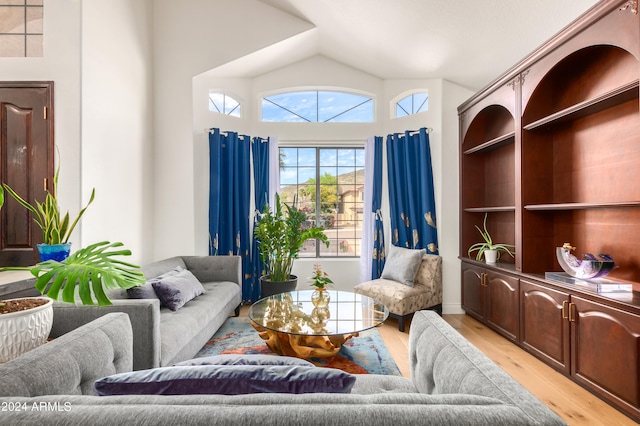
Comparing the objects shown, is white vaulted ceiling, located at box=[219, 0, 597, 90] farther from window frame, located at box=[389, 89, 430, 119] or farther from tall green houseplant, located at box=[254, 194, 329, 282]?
tall green houseplant, located at box=[254, 194, 329, 282]

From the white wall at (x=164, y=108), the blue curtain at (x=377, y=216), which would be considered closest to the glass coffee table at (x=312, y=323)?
the blue curtain at (x=377, y=216)

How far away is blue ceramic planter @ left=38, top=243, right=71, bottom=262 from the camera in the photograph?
6.52 ft

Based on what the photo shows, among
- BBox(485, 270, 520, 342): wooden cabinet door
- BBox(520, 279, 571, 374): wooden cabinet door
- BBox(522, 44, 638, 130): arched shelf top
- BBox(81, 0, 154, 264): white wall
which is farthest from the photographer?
BBox(485, 270, 520, 342): wooden cabinet door

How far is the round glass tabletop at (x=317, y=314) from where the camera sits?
2240mm

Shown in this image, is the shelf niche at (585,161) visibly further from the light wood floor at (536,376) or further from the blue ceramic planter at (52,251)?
the blue ceramic planter at (52,251)

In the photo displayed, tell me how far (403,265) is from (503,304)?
106 cm

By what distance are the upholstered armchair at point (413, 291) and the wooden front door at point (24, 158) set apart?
3161mm

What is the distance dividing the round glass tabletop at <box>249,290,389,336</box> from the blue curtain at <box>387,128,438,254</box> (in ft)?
4.68

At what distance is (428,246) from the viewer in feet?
13.0

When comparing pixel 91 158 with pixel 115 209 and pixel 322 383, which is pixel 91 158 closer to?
pixel 115 209

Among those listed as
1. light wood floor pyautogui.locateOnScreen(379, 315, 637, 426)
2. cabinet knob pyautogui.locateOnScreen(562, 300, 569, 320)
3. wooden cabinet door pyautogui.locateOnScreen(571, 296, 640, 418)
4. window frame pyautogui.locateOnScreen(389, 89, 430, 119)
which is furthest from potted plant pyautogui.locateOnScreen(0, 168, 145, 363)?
window frame pyautogui.locateOnScreen(389, 89, 430, 119)

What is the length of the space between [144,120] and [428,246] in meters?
3.73

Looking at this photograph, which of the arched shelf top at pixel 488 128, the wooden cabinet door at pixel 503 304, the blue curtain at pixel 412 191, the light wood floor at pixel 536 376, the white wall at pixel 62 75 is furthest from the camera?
the blue curtain at pixel 412 191

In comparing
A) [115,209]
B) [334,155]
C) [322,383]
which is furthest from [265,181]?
[322,383]
